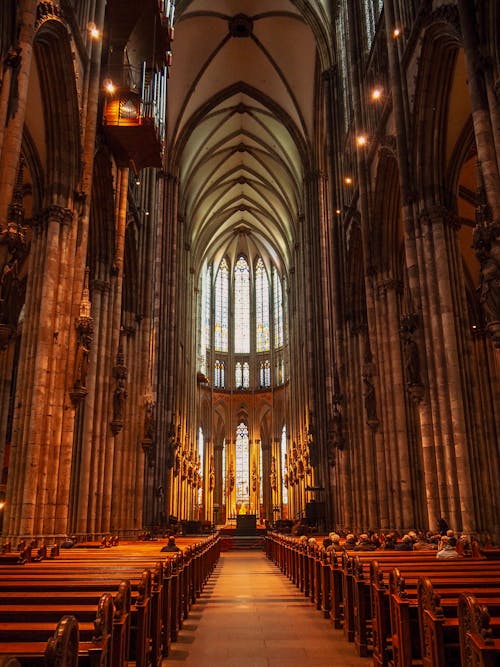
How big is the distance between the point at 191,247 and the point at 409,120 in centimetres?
3341

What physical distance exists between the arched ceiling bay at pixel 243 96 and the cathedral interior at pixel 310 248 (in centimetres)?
19

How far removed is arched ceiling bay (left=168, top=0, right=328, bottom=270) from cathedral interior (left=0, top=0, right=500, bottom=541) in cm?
19

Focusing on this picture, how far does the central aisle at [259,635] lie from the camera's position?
267 inches

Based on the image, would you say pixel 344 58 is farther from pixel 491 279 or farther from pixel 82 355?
pixel 491 279

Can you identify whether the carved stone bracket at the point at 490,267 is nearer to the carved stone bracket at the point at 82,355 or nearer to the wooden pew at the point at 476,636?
the wooden pew at the point at 476,636

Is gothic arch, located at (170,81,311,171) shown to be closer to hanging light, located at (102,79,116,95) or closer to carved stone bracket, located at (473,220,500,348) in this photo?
hanging light, located at (102,79,116,95)

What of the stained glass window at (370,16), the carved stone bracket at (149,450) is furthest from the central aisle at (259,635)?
the stained glass window at (370,16)

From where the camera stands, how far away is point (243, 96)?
1538 inches

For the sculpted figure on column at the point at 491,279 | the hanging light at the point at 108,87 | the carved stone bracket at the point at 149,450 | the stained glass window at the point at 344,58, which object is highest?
the stained glass window at the point at 344,58

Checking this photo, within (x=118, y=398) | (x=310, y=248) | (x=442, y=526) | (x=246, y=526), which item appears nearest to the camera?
(x=442, y=526)

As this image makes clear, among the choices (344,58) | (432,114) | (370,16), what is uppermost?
(344,58)

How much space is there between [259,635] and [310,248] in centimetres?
2949

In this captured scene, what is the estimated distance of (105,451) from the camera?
1847cm

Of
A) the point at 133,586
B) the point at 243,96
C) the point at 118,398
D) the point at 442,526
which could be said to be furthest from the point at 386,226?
the point at 243,96
